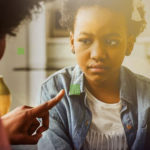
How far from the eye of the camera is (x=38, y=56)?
1.02m

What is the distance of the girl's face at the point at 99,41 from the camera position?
3.14 ft

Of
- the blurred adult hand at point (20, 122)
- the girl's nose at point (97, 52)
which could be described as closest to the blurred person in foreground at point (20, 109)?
the blurred adult hand at point (20, 122)

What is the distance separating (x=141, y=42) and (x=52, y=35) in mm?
321

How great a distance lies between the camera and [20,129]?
2.44ft

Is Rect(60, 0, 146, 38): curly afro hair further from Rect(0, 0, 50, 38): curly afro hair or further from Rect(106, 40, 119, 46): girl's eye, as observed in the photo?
Rect(0, 0, 50, 38): curly afro hair

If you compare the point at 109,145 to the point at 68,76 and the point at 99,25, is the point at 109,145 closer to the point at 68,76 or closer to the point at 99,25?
the point at 68,76

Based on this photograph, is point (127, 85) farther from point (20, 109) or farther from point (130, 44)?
point (20, 109)

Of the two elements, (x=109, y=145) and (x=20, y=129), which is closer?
(x=20, y=129)

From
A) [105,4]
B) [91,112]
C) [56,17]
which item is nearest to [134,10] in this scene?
[105,4]

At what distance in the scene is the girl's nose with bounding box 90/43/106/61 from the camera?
962mm

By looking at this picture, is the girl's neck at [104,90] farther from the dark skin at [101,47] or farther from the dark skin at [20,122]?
the dark skin at [20,122]

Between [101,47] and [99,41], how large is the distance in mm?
22

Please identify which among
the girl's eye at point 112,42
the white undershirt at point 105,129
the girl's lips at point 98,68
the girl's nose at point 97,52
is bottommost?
the white undershirt at point 105,129

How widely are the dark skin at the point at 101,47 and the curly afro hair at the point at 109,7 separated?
1 cm
